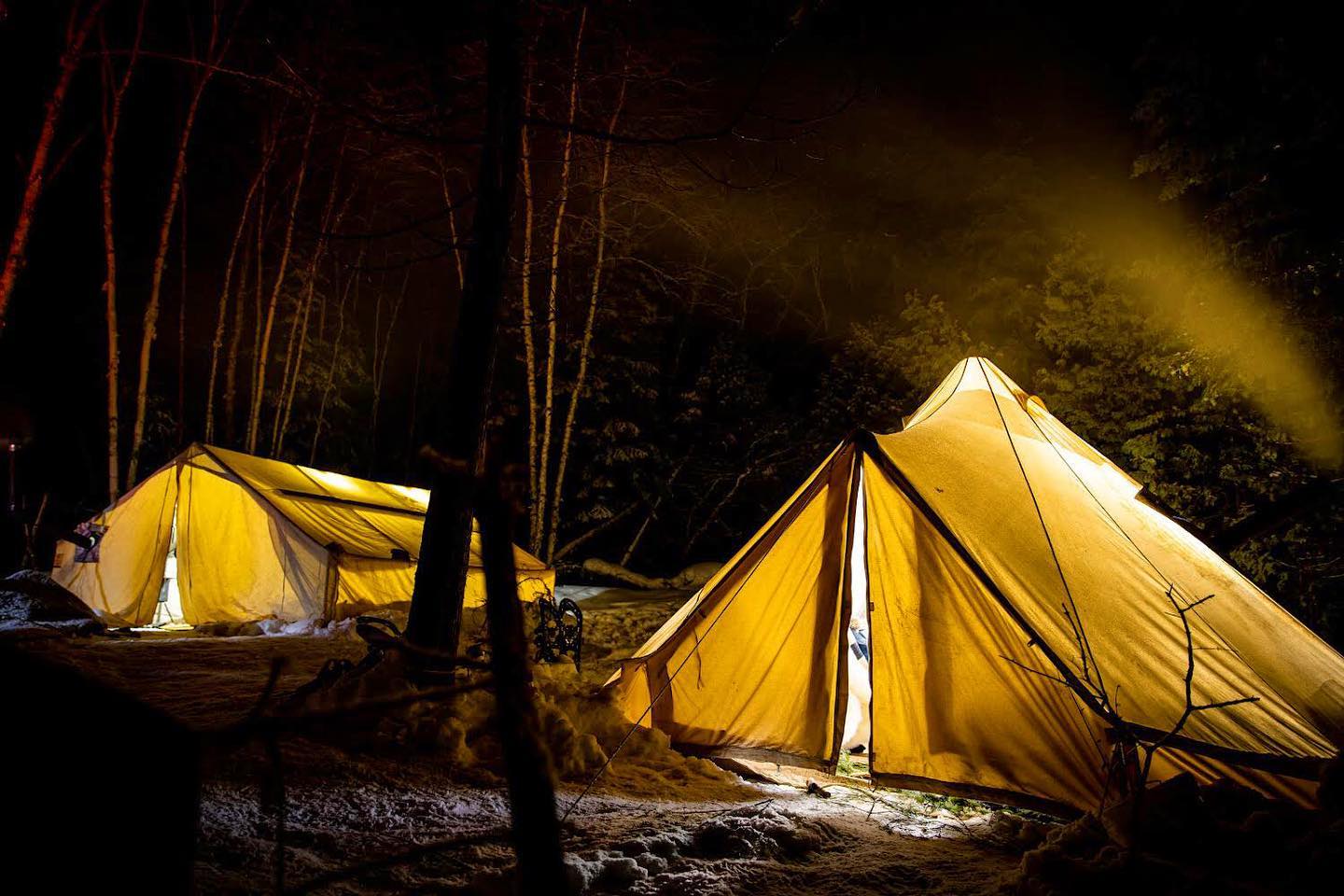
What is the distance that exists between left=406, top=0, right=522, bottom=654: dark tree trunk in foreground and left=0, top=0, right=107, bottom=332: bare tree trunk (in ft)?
24.2

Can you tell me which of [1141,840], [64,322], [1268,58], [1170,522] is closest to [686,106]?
[1268,58]

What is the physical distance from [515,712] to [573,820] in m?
2.34

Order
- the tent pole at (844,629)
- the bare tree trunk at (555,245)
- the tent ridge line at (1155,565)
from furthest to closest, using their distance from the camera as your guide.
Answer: the bare tree trunk at (555,245)
the tent pole at (844,629)
the tent ridge line at (1155,565)

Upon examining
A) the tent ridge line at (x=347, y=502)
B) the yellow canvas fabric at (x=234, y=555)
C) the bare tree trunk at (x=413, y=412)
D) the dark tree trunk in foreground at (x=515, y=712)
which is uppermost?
the bare tree trunk at (x=413, y=412)

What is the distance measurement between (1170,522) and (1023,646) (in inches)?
92.7

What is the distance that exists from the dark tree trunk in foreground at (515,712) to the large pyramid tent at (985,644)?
3.38 meters

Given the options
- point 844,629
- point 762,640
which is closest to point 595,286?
point 762,640

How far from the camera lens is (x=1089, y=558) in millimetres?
4531

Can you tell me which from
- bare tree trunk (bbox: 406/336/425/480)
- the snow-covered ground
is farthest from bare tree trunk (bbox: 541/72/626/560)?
bare tree trunk (bbox: 406/336/425/480)

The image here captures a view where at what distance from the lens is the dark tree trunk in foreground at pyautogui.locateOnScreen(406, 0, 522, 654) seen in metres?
4.61

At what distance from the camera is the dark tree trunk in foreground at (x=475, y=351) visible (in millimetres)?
4609

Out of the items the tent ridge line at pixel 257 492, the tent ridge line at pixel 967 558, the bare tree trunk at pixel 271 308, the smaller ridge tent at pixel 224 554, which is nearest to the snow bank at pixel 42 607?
the smaller ridge tent at pixel 224 554

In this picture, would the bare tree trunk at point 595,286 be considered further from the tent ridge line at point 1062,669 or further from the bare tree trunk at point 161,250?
the tent ridge line at point 1062,669

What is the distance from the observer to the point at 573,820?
3242 mm
